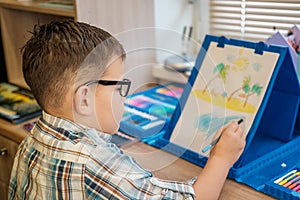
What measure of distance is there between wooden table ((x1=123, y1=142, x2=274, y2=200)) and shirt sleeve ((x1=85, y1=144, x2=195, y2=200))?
20 cm

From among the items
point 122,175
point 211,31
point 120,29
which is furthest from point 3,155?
point 211,31

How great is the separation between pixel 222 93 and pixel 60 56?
50cm

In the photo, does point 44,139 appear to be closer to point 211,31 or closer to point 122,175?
point 122,175

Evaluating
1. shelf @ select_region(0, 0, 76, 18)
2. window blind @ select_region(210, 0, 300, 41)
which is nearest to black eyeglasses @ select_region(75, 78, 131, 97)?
shelf @ select_region(0, 0, 76, 18)

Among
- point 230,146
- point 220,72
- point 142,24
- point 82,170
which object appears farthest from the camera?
point 142,24

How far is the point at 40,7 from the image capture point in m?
1.47

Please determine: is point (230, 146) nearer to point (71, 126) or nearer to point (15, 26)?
point (71, 126)

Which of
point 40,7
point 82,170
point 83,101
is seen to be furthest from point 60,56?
point 40,7

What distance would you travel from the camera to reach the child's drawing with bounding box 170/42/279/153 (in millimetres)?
1098

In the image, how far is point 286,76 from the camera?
1.13m

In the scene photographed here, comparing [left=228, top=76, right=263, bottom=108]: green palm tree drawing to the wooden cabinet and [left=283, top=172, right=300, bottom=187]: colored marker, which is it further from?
the wooden cabinet

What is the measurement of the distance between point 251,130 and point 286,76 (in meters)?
0.18

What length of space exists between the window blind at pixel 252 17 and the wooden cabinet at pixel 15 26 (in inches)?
22.9

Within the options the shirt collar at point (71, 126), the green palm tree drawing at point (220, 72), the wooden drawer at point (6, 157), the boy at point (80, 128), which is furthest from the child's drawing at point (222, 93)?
the wooden drawer at point (6, 157)
